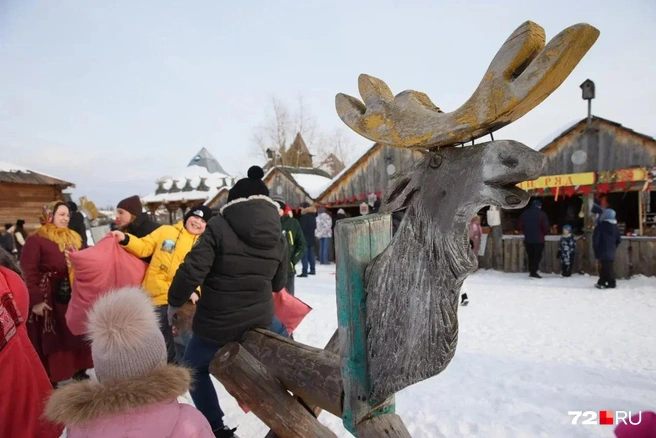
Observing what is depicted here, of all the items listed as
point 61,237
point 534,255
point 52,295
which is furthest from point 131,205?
point 534,255

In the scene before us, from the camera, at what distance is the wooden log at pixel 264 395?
1897mm

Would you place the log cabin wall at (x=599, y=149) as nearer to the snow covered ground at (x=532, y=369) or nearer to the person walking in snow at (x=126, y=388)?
the snow covered ground at (x=532, y=369)

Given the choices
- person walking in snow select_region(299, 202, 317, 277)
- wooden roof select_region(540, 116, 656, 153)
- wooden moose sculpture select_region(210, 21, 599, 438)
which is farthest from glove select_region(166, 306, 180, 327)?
wooden roof select_region(540, 116, 656, 153)

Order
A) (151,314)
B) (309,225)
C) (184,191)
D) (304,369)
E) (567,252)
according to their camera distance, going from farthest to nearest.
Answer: (184,191) → (309,225) → (567,252) → (304,369) → (151,314)

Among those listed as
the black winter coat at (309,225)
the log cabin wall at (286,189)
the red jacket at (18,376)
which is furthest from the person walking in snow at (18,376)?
the log cabin wall at (286,189)

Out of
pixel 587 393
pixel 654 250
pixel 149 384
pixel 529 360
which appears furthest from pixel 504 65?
pixel 654 250

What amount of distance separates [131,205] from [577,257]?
9.69 metres

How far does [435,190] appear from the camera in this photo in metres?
1.07

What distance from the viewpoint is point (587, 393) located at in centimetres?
346

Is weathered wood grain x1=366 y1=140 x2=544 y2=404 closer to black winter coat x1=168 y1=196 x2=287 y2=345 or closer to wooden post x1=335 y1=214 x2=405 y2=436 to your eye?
wooden post x1=335 y1=214 x2=405 y2=436

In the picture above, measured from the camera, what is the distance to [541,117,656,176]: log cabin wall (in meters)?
8.82

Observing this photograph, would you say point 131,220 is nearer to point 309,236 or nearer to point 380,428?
point 380,428

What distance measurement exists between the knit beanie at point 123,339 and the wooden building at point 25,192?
1593cm

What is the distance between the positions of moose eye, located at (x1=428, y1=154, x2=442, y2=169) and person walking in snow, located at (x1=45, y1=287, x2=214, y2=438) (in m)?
1.25
